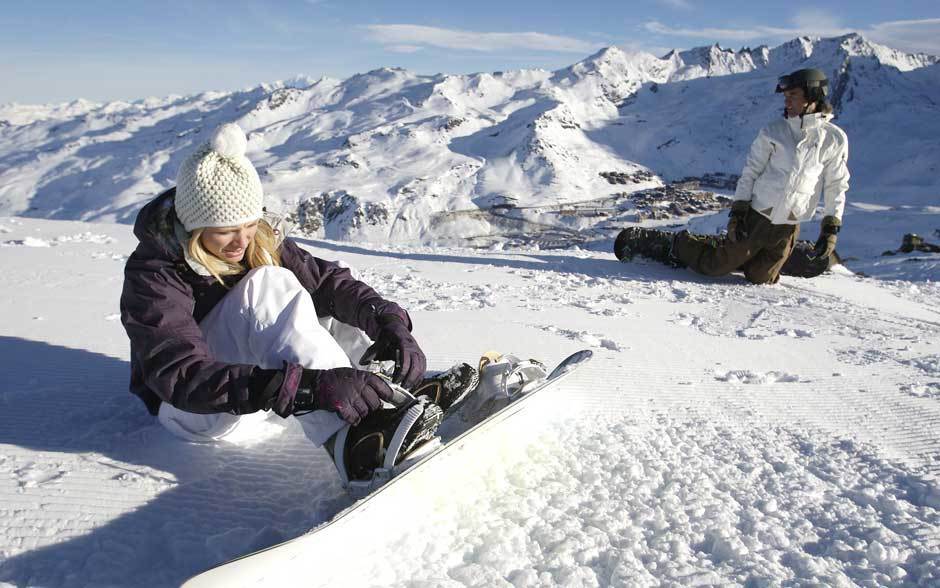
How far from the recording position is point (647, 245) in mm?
7309

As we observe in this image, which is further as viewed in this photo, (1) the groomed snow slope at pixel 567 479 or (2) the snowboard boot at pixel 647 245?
(2) the snowboard boot at pixel 647 245

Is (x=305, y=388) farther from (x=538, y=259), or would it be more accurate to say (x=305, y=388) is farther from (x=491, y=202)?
(x=491, y=202)

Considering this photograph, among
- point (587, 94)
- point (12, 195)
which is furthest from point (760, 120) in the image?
point (12, 195)

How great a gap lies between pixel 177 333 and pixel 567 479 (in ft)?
5.24

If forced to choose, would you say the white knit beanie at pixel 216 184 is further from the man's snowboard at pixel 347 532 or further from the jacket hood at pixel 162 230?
the man's snowboard at pixel 347 532

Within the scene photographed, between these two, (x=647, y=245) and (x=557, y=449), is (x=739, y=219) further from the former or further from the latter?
(x=557, y=449)

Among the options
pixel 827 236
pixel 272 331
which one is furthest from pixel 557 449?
pixel 827 236

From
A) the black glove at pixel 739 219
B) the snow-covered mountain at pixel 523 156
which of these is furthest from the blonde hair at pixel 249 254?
the snow-covered mountain at pixel 523 156

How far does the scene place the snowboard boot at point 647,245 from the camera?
7168 millimetres

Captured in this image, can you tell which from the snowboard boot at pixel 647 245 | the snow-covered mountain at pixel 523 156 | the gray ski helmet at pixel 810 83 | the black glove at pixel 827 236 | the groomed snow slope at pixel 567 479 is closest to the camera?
the groomed snow slope at pixel 567 479

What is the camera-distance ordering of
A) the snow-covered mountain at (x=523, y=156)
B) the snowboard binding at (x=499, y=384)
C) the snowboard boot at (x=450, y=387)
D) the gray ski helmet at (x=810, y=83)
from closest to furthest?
1. the snowboard boot at (x=450, y=387)
2. the snowboard binding at (x=499, y=384)
3. the gray ski helmet at (x=810, y=83)
4. the snow-covered mountain at (x=523, y=156)

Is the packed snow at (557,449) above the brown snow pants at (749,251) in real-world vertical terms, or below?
below

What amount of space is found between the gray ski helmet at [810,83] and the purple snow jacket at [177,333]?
5.42 metres

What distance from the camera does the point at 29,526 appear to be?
197cm
